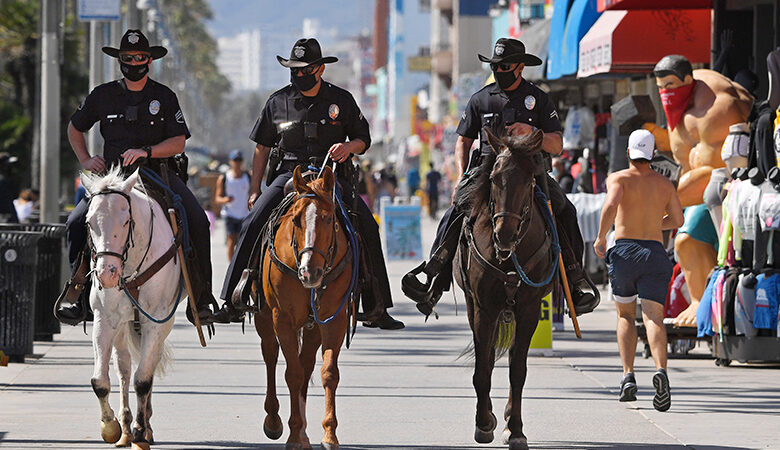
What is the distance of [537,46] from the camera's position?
2495 centimetres

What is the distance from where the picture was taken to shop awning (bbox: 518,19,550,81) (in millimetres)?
24031

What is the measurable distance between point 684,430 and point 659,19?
9465mm

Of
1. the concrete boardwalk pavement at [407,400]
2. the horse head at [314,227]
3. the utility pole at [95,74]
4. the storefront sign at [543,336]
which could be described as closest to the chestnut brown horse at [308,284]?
the horse head at [314,227]

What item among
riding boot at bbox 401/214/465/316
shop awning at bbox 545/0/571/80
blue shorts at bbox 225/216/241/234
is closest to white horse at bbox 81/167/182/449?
riding boot at bbox 401/214/465/316

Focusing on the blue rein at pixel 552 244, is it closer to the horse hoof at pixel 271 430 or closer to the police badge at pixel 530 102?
the police badge at pixel 530 102

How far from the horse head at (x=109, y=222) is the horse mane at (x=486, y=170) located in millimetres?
2184

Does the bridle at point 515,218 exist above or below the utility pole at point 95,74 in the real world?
below

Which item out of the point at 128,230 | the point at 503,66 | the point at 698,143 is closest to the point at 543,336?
the point at 698,143

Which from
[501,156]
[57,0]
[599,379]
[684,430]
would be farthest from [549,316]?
[57,0]

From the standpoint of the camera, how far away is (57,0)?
21.9 m

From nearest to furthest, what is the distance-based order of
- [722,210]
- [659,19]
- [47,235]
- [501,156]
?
1. [501,156]
2. [722,210]
3. [47,235]
4. [659,19]

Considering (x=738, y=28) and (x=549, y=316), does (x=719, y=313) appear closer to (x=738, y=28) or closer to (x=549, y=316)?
(x=549, y=316)

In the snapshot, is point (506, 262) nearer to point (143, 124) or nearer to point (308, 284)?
point (308, 284)

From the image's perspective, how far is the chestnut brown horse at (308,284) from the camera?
9336 millimetres
